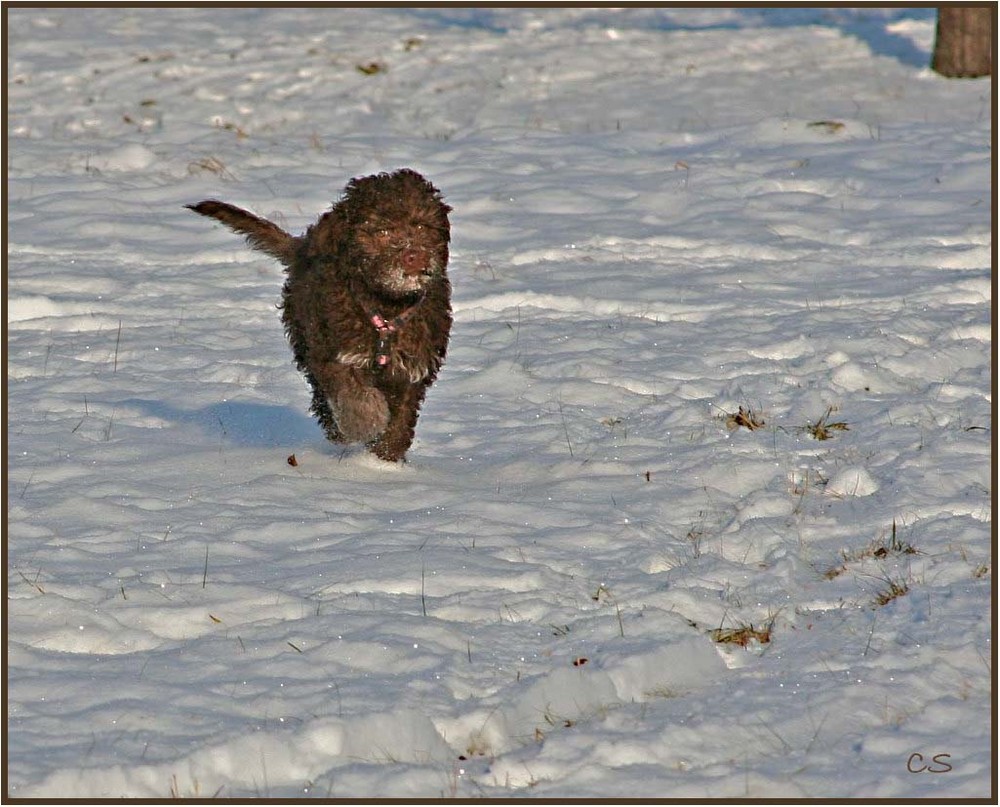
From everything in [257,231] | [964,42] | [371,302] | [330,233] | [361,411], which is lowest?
[964,42]

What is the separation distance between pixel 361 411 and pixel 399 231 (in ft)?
3.09

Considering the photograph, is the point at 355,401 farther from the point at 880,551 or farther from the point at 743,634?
the point at 880,551

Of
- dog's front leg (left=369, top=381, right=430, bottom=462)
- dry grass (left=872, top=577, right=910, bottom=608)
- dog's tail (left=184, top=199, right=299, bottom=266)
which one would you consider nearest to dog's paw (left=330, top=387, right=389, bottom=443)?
dog's front leg (left=369, top=381, right=430, bottom=462)

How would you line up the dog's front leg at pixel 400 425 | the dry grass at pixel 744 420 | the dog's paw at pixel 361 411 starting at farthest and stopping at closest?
1. the dry grass at pixel 744 420
2. the dog's front leg at pixel 400 425
3. the dog's paw at pixel 361 411

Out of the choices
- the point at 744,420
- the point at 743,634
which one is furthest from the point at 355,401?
the point at 743,634

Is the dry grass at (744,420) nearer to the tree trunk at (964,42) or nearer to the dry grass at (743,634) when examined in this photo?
the dry grass at (743,634)

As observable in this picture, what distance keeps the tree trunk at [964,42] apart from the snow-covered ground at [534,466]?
379 millimetres

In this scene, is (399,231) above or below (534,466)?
above

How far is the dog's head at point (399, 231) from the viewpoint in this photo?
606 cm

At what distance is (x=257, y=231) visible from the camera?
7.05m

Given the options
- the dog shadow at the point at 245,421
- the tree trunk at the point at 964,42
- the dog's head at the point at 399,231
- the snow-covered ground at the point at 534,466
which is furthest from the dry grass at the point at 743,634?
the tree trunk at the point at 964,42

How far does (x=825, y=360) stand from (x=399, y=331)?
2.82m

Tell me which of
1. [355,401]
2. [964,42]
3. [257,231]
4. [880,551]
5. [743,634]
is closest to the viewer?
[743,634]

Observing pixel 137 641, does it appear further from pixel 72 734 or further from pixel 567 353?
pixel 567 353
